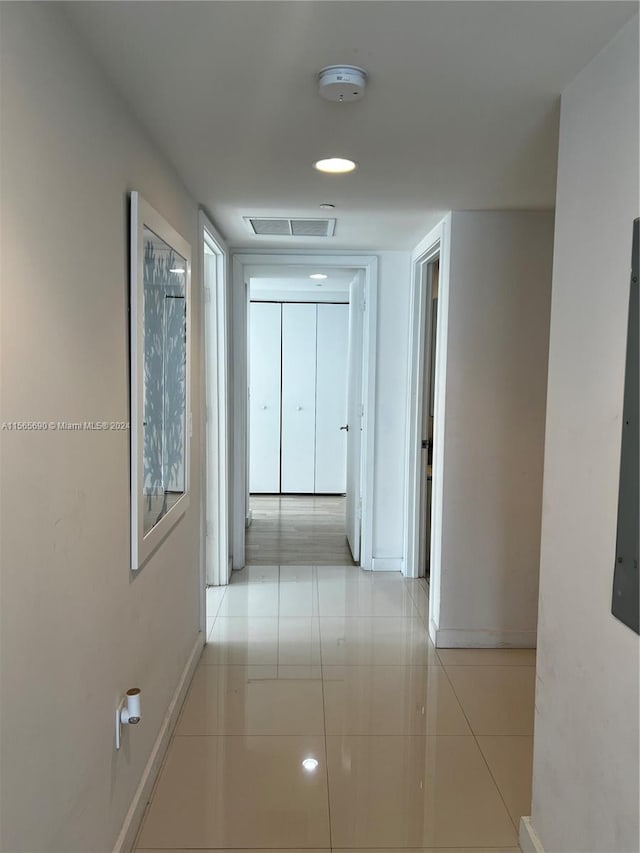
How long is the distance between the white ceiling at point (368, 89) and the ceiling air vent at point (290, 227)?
0.55 metres

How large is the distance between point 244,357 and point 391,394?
3.55 ft

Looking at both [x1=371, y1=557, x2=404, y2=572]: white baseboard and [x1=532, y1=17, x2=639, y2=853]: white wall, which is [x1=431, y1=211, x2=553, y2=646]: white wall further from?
[x1=532, y1=17, x2=639, y2=853]: white wall

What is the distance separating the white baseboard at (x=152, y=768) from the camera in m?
1.89

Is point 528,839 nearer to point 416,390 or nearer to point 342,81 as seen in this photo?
point 342,81

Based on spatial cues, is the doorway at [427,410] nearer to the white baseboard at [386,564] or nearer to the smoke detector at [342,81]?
the white baseboard at [386,564]

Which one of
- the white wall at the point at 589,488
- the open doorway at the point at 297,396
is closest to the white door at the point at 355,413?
the open doorway at the point at 297,396

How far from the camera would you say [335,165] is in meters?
2.42

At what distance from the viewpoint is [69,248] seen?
144 centimetres

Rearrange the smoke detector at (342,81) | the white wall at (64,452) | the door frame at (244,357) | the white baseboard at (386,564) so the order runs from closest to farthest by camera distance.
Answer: the white wall at (64,452), the smoke detector at (342,81), the door frame at (244,357), the white baseboard at (386,564)

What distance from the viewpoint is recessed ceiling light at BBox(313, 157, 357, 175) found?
237cm

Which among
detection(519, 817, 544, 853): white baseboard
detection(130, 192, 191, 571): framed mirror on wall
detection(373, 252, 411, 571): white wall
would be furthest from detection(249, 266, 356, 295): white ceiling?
detection(519, 817, 544, 853): white baseboard

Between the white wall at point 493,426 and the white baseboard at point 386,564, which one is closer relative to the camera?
the white wall at point 493,426

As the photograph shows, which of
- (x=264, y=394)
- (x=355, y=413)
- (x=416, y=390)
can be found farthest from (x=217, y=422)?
(x=264, y=394)

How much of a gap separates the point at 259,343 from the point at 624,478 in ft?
19.2
